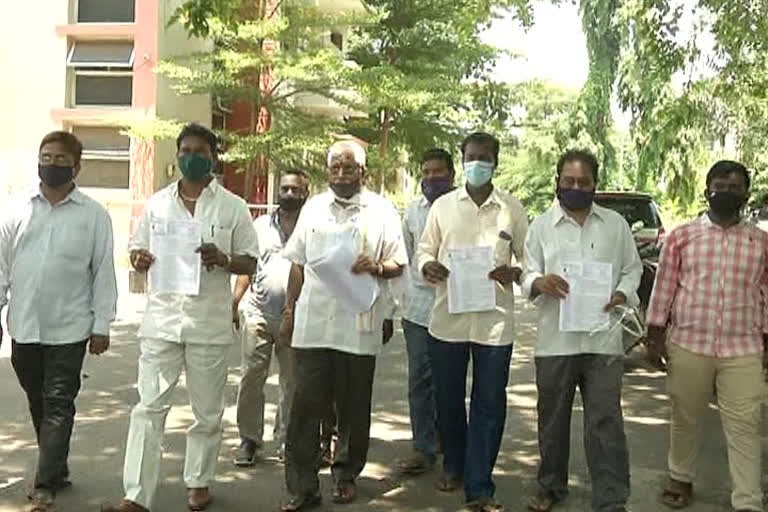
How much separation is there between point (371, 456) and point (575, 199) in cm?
237

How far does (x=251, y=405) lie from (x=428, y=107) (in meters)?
15.3

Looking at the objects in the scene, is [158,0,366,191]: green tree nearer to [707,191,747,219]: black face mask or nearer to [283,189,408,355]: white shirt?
[283,189,408,355]: white shirt

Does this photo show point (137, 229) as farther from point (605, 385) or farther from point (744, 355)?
point (744, 355)

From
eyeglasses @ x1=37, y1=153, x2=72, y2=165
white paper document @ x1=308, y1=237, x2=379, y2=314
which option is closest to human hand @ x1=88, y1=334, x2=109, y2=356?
eyeglasses @ x1=37, y1=153, x2=72, y2=165

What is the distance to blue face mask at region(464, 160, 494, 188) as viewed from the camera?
17.0 ft

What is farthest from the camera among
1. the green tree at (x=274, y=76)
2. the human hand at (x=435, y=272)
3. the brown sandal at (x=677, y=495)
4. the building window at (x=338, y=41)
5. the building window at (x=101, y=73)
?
the building window at (x=338, y=41)

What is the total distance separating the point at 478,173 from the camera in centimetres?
520

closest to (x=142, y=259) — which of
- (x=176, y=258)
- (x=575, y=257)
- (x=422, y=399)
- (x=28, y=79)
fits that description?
(x=176, y=258)

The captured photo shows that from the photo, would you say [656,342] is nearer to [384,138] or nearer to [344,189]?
[344,189]

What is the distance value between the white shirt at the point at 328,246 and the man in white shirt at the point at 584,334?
30.6 inches

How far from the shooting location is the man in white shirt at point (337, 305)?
5.01 meters

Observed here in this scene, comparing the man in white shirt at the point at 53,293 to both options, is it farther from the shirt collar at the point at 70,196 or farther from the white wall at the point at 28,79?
the white wall at the point at 28,79

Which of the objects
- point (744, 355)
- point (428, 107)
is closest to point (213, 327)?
point (744, 355)

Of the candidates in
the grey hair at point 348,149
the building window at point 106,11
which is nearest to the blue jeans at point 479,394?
the grey hair at point 348,149
